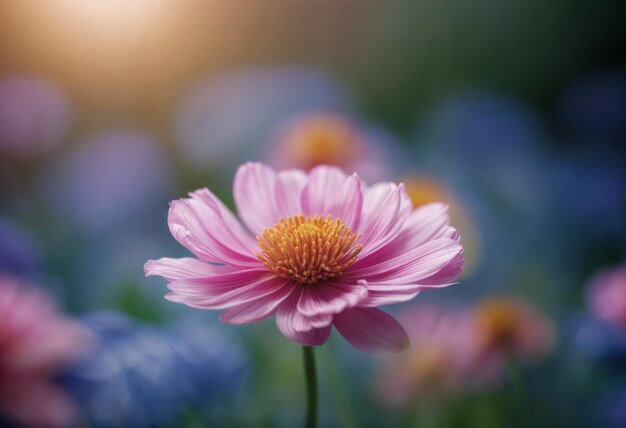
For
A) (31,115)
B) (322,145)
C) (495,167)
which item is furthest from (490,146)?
(31,115)

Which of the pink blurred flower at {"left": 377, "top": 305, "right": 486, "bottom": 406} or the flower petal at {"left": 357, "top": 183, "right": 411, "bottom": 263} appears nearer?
the flower petal at {"left": 357, "top": 183, "right": 411, "bottom": 263}

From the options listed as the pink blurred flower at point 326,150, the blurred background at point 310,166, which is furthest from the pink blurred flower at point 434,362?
the pink blurred flower at point 326,150

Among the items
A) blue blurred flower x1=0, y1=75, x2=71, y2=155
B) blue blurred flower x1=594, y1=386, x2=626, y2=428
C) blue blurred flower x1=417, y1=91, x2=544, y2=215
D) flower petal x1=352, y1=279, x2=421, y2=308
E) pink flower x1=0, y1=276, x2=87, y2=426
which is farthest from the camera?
blue blurred flower x1=417, y1=91, x2=544, y2=215

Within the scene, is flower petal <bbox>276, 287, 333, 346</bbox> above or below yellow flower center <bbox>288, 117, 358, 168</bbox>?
below

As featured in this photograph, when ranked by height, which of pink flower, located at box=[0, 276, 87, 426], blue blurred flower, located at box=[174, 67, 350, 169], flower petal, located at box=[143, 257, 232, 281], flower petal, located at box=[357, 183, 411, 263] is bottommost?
pink flower, located at box=[0, 276, 87, 426]

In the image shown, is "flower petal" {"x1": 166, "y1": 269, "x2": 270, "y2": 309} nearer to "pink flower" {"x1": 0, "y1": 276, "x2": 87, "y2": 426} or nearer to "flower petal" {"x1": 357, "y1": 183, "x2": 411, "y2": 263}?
"flower petal" {"x1": 357, "y1": 183, "x2": 411, "y2": 263}

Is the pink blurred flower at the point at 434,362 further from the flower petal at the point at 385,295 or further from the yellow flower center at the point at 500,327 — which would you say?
→ the flower petal at the point at 385,295

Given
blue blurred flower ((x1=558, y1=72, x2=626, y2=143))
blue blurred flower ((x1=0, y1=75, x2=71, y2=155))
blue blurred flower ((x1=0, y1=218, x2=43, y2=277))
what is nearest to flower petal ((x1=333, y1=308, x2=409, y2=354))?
blue blurred flower ((x1=0, y1=218, x2=43, y2=277))
